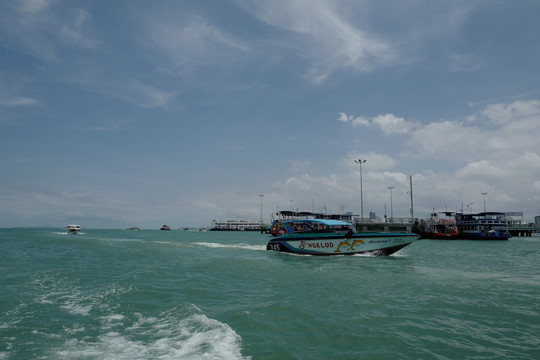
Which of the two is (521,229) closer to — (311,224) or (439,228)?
(439,228)

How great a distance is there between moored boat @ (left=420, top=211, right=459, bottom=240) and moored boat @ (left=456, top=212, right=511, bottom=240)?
108 inches

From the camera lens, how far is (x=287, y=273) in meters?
16.2

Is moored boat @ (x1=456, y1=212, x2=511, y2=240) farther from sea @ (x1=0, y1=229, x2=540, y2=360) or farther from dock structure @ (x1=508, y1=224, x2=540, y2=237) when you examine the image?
sea @ (x1=0, y1=229, x2=540, y2=360)

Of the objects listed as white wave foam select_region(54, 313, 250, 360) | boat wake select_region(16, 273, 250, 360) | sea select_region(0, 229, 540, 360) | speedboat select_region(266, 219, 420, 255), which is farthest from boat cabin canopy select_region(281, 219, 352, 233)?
white wave foam select_region(54, 313, 250, 360)

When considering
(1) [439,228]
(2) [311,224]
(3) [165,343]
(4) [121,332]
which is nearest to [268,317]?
(3) [165,343]

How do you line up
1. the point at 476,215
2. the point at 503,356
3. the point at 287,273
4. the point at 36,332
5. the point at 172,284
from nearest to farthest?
1. the point at 503,356
2. the point at 36,332
3. the point at 172,284
4. the point at 287,273
5. the point at 476,215

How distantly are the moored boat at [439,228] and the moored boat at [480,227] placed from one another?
8.99 feet

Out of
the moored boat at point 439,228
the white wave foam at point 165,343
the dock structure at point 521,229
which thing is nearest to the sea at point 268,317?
the white wave foam at point 165,343

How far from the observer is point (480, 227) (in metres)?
66.4

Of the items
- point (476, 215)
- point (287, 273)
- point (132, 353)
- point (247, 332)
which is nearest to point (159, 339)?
point (132, 353)

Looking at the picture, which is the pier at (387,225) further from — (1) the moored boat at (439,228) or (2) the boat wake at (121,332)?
(2) the boat wake at (121,332)

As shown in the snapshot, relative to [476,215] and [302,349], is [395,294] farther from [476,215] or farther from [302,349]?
[476,215]

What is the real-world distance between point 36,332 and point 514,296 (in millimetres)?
14269

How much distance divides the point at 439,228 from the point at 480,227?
9.26m
